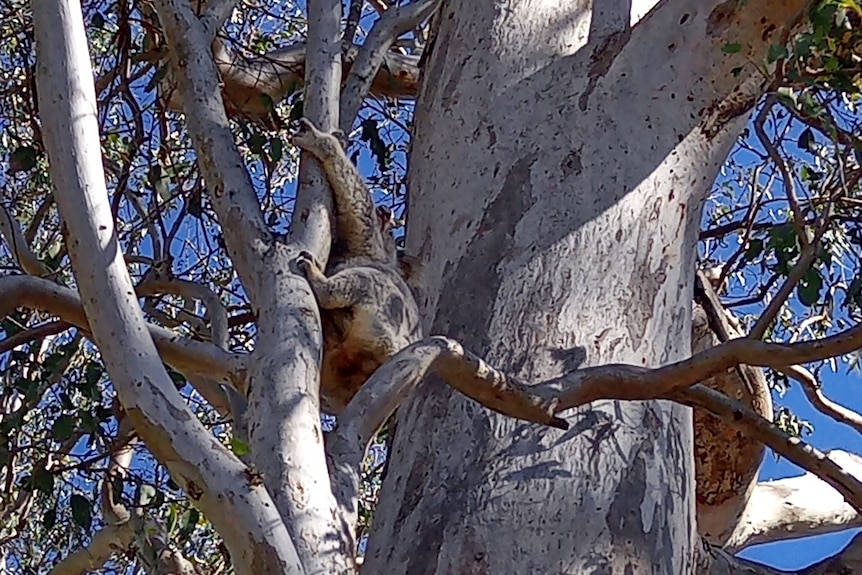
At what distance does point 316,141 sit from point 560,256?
0.49 metres

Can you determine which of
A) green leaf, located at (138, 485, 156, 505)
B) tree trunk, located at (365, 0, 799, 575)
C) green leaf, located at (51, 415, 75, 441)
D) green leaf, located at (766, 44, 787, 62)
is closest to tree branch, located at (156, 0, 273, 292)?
tree trunk, located at (365, 0, 799, 575)

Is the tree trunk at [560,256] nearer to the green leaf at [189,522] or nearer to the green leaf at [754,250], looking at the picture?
the green leaf at [754,250]

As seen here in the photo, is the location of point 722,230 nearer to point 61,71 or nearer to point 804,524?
point 804,524

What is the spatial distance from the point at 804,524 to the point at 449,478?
93.1 inches

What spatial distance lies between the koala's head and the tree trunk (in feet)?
0.72

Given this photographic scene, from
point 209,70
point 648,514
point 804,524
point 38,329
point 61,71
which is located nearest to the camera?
point 61,71

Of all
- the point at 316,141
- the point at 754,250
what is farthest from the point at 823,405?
the point at 316,141

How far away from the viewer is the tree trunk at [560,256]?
195 centimetres

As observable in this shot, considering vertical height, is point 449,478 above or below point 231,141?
below

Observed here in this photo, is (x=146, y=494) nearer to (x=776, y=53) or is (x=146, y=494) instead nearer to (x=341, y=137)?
(x=341, y=137)

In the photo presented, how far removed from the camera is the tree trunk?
1950mm

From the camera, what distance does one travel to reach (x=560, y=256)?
2236 millimetres

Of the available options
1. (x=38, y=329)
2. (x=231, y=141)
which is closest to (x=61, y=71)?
(x=231, y=141)

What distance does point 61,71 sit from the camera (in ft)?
5.87
